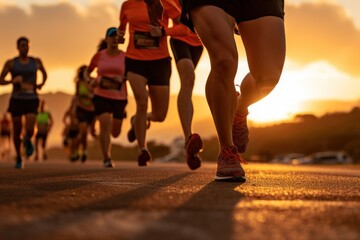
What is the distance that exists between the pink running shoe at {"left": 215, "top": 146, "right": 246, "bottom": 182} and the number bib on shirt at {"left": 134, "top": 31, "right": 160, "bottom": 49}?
442 centimetres

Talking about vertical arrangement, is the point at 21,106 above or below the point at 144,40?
below

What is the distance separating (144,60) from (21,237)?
7.18 m

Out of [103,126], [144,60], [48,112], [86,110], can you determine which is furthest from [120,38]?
[48,112]

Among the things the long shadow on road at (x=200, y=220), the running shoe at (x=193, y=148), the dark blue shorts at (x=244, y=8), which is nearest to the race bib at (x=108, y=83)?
the running shoe at (x=193, y=148)

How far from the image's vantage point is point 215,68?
16.8ft

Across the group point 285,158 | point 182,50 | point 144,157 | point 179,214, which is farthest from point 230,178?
point 285,158

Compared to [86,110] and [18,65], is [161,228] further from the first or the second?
[86,110]

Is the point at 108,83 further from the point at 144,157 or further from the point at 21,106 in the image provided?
the point at 144,157

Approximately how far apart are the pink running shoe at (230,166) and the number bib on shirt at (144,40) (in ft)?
14.5

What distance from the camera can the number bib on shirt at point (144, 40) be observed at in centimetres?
930

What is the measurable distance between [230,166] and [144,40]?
14.8 ft

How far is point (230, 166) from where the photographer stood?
509cm

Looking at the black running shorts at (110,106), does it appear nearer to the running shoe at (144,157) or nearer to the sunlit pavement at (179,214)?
the running shoe at (144,157)

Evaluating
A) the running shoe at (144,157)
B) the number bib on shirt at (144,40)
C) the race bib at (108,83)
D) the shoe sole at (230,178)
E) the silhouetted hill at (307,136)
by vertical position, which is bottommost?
the shoe sole at (230,178)
